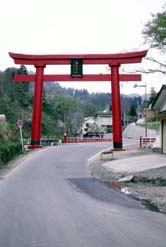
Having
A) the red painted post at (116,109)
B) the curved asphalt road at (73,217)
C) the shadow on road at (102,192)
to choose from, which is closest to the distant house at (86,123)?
the red painted post at (116,109)

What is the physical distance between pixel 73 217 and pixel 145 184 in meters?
8.56

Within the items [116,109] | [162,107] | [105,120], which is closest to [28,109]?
[116,109]

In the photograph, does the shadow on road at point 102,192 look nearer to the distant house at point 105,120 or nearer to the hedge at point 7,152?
the hedge at point 7,152

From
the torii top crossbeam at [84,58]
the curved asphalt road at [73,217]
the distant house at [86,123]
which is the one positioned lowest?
the curved asphalt road at [73,217]

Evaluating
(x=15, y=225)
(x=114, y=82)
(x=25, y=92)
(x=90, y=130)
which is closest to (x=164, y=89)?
(x=114, y=82)

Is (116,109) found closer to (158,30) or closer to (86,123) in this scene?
(158,30)

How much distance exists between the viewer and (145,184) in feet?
60.0

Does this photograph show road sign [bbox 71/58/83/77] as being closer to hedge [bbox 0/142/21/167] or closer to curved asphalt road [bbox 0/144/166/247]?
hedge [bbox 0/142/21/167]

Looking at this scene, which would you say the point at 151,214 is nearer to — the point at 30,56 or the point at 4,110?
the point at 30,56

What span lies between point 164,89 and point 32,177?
16393mm

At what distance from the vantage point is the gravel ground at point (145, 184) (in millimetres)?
13302

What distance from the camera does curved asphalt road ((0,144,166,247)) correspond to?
25.4 feet

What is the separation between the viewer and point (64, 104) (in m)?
98.9

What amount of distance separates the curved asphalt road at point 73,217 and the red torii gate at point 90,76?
21.8 meters
